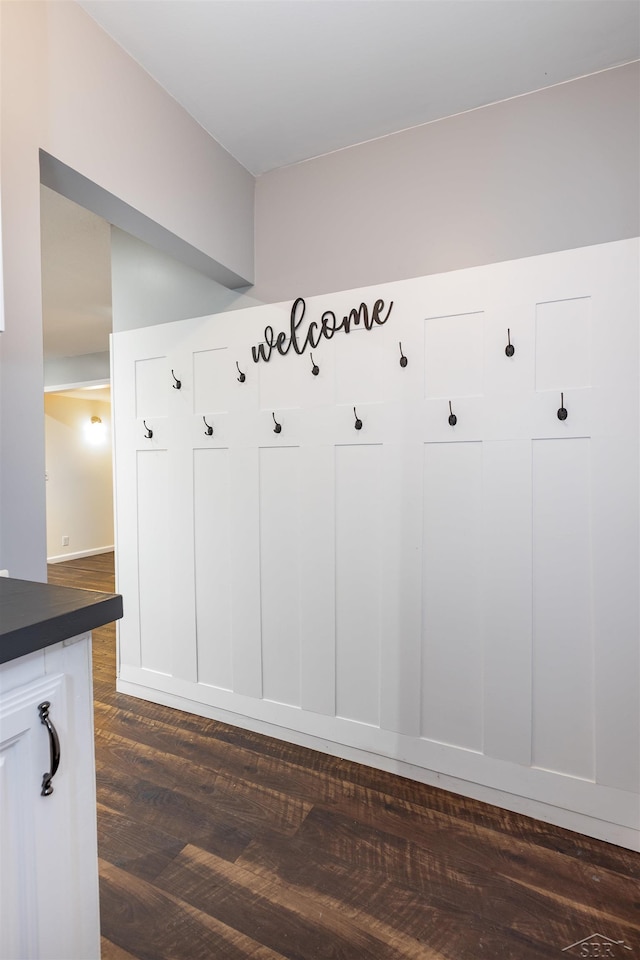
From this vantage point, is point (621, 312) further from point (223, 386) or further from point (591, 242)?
point (223, 386)

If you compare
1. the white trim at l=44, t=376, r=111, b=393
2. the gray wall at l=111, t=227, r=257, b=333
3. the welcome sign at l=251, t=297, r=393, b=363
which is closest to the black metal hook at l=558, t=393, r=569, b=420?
the welcome sign at l=251, t=297, r=393, b=363

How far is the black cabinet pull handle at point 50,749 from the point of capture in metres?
0.70

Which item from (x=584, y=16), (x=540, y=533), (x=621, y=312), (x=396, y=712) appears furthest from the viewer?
(x=396, y=712)

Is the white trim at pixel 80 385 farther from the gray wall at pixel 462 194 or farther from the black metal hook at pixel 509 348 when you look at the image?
the black metal hook at pixel 509 348

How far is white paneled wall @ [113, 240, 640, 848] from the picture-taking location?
1550mm

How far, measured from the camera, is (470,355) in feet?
5.64

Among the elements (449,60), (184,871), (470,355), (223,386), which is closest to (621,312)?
(470,355)

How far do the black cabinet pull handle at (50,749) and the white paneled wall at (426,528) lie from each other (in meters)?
1.35

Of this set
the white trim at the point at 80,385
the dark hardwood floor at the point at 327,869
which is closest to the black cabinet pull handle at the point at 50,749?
the dark hardwood floor at the point at 327,869

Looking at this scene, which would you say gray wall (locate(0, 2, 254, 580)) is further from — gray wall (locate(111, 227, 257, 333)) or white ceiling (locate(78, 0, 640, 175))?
gray wall (locate(111, 227, 257, 333))

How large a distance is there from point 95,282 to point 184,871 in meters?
3.51

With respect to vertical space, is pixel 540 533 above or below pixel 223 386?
below

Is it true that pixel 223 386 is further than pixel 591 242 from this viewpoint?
Yes

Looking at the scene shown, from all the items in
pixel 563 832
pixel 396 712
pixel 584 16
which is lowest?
pixel 563 832
